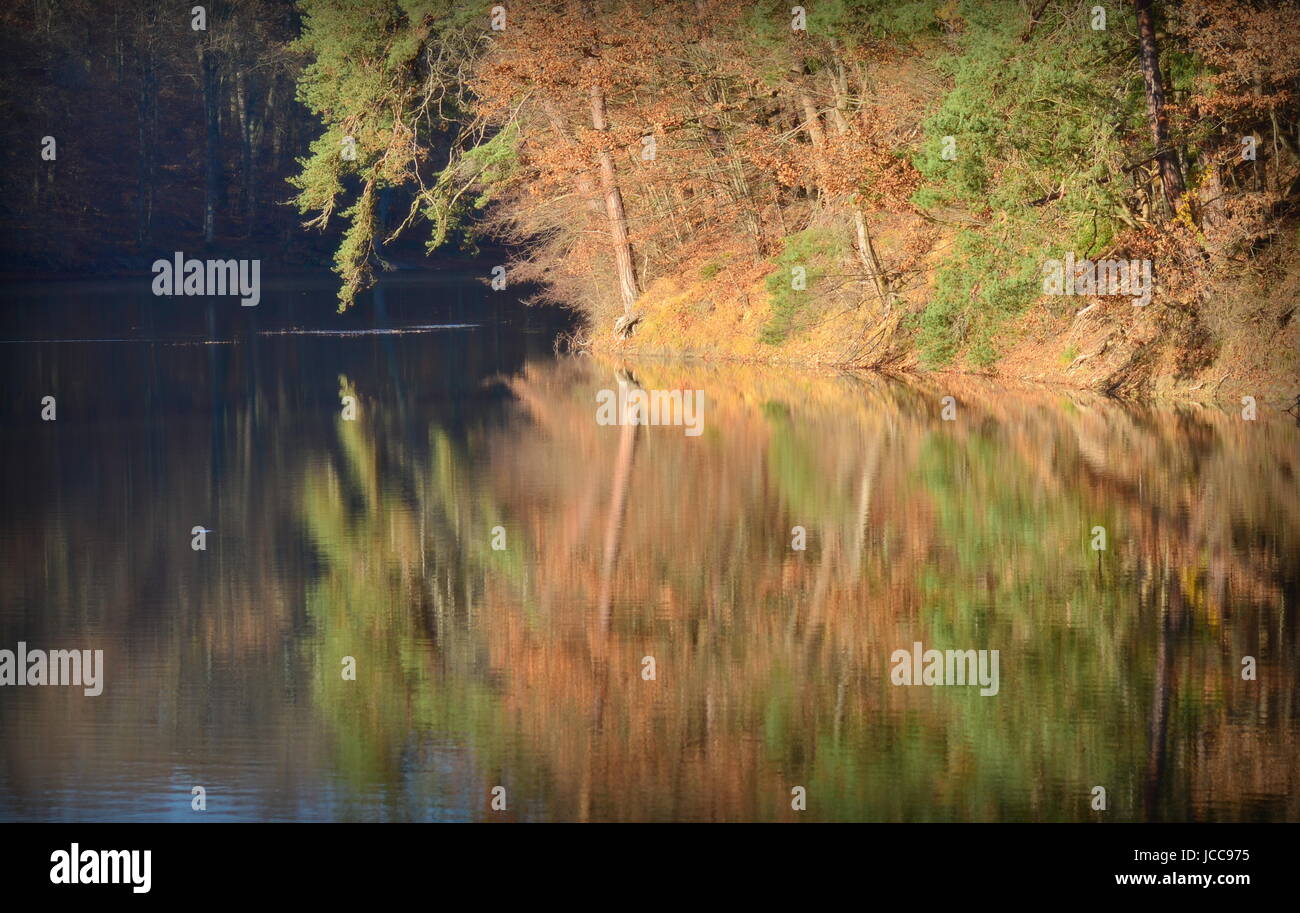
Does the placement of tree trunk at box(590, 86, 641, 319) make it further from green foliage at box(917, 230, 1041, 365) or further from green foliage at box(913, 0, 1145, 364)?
green foliage at box(913, 0, 1145, 364)

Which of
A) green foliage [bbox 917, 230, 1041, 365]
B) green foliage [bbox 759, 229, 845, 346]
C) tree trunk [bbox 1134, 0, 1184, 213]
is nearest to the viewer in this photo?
tree trunk [bbox 1134, 0, 1184, 213]

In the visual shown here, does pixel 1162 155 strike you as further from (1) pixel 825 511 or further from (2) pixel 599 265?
(2) pixel 599 265

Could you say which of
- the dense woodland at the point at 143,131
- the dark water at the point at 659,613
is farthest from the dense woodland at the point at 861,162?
the dense woodland at the point at 143,131

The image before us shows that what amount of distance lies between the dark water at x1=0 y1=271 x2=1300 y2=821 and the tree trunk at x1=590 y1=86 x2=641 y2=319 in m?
13.2

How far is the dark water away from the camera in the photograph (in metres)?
9.66

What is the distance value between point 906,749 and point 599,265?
32.8 metres

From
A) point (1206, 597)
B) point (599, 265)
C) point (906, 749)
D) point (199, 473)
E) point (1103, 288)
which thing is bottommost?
point (906, 749)

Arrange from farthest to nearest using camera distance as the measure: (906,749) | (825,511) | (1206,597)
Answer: (825,511), (1206,597), (906,749)

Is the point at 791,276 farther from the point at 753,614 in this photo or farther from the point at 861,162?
the point at 753,614

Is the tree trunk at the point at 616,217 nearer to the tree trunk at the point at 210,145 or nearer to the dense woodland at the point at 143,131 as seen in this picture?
the dense woodland at the point at 143,131

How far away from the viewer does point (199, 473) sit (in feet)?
70.2

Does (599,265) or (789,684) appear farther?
(599,265)

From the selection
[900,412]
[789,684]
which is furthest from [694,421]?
[789,684]

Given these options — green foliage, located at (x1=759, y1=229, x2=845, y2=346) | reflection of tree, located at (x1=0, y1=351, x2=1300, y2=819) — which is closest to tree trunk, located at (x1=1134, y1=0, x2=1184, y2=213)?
reflection of tree, located at (x1=0, y1=351, x2=1300, y2=819)
